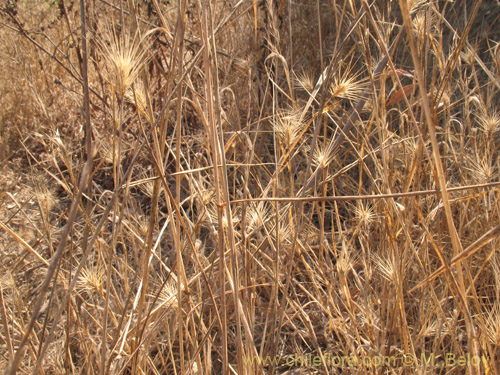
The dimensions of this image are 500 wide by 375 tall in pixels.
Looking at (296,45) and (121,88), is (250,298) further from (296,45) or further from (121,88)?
(296,45)

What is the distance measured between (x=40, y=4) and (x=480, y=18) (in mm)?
2580

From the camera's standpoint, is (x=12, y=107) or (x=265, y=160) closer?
(x=265, y=160)

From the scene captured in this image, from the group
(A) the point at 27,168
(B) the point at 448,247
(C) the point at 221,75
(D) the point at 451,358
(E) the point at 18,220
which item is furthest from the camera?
(C) the point at 221,75

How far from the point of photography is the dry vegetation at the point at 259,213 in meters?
0.59

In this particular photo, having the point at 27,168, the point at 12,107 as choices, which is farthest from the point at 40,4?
the point at 27,168

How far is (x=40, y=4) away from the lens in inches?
104

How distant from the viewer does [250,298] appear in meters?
0.87

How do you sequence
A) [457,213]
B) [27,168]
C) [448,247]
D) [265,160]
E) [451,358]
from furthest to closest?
[27,168] < [265,160] < [457,213] < [448,247] < [451,358]

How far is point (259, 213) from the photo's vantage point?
0.80 metres

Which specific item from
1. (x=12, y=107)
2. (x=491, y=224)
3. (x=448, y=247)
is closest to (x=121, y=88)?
(x=491, y=224)

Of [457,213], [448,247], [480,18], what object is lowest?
[448,247]

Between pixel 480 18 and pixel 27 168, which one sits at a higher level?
pixel 480 18

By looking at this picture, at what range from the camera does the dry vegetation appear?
1.94 ft

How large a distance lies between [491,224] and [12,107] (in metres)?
2.29
